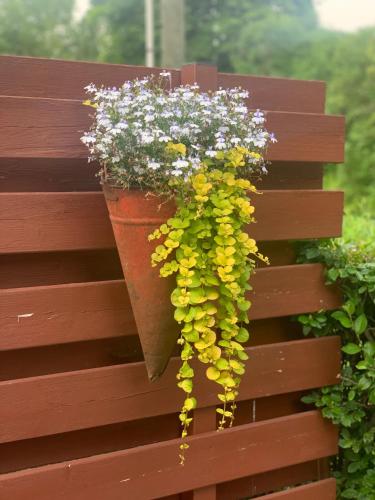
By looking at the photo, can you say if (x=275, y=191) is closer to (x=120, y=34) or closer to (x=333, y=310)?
(x=333, y=310)

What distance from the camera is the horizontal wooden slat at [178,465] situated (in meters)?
1.92

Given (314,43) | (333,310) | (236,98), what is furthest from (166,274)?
(314,43)

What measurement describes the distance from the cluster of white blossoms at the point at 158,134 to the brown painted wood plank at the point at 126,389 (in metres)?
0.66

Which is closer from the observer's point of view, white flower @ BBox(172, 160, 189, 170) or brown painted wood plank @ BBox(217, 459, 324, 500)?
white flower @ BBox(172, 160, 189, 170)

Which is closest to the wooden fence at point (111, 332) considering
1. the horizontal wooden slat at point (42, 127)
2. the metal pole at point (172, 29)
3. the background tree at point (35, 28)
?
the horizontal wooden slat at point (42, 127)

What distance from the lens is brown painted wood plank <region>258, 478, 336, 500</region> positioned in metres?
2.29

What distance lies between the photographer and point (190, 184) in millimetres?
1712

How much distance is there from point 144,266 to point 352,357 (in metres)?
1.07

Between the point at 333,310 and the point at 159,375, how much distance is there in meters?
0.81

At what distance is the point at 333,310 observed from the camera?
7.84 ft

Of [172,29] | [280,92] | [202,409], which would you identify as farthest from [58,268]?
[172,29]

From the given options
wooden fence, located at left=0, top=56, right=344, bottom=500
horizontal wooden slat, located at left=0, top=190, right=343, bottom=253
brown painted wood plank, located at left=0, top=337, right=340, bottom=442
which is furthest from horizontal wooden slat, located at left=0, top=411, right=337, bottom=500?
horizontal wooden slat, located at left=0, top=190, right=343, bottom=253

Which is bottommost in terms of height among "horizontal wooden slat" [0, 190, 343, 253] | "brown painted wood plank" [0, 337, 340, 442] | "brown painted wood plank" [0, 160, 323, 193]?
"brown painted wood plank" [0, 337, 340, 442]

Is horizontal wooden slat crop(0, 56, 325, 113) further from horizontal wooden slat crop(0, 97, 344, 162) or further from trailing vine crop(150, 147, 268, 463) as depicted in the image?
trailing vine crop(150, 147, 268, 463)
